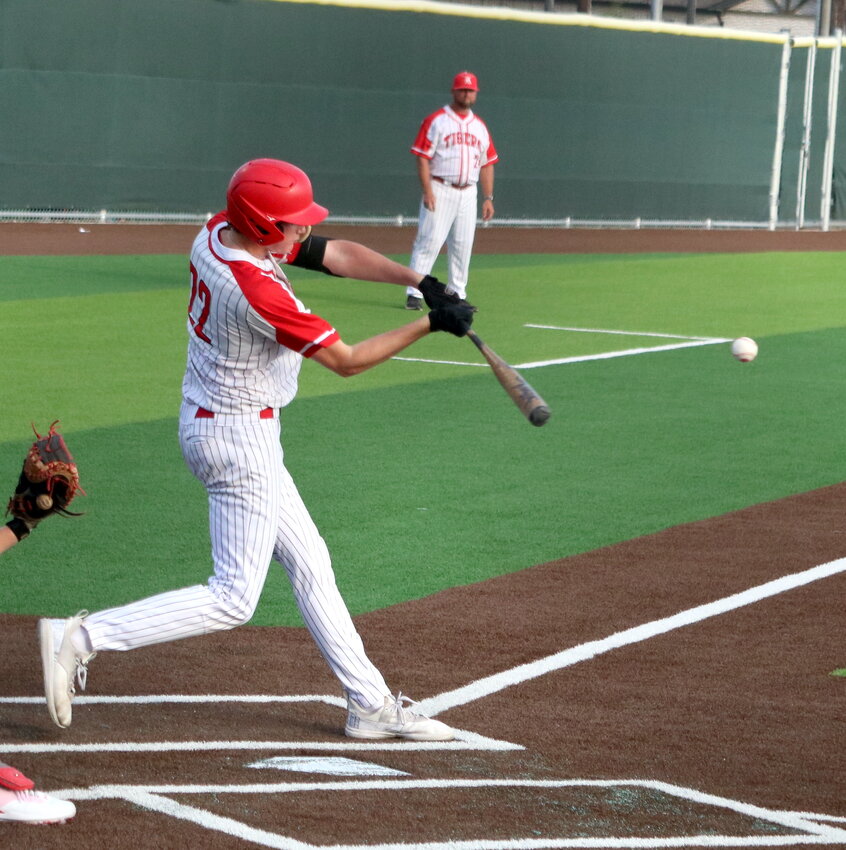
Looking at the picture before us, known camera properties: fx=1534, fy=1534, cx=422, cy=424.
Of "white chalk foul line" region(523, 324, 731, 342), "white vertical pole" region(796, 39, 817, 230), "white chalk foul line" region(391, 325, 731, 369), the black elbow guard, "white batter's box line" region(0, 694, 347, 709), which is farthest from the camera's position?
"white vertical pole" region(796, 39, 817, 230)

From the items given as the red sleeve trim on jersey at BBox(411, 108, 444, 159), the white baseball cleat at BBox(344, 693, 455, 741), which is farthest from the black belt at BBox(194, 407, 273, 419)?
the red sleeve trim on jersey at BBox(411, 108, 444, 159)

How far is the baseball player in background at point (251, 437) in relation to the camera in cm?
457

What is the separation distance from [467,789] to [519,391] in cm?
134

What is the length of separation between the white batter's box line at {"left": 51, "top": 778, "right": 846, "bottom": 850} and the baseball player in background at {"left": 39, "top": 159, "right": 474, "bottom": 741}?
428 millimetres

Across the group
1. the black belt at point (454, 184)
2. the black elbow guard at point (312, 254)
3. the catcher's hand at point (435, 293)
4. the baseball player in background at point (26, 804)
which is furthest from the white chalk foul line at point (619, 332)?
the baseball player in background at point (26, 804)

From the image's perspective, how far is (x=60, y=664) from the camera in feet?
14.8

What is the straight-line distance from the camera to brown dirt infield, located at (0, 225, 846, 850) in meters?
4.13

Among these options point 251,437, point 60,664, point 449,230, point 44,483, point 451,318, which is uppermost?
point 451,318

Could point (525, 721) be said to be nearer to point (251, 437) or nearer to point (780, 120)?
point (251, 437)

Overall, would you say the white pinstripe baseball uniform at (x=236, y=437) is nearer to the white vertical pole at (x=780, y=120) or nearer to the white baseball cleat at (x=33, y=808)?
the white baseball cleat at (x=33, y=808)

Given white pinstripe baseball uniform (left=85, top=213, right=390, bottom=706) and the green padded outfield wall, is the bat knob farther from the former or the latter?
the green padded outfield wall

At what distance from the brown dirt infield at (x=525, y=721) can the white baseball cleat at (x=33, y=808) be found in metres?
0.03

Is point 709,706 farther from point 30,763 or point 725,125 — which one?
point 725,125

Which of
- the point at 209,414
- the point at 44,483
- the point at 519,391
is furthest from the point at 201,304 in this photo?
the point at 519,391
